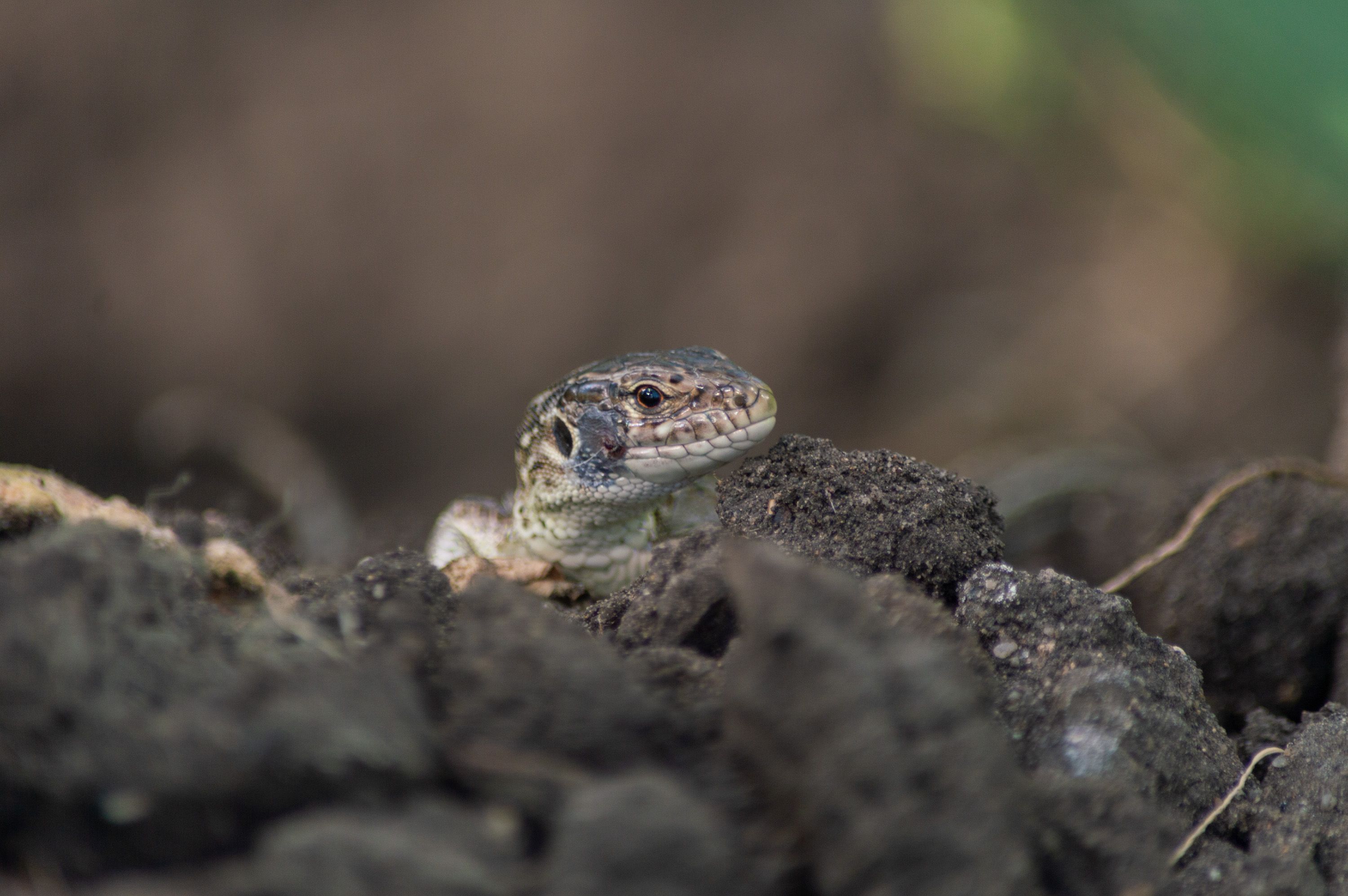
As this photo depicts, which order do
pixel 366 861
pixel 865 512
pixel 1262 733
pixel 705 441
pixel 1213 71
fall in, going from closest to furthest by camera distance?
pixel 366 861
pixel 865 512
pixel 1262 733
pixel 705 441
pixel 1213 71

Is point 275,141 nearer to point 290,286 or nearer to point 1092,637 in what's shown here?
point 290,286

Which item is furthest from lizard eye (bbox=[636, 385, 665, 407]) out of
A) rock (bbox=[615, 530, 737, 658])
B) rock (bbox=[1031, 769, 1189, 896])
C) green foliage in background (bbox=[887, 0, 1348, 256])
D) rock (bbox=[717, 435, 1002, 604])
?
green foliage in background (bbox=[887, 0, 1348, 256])

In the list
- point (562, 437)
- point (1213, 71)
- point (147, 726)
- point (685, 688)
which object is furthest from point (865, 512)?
point (1213, 71)

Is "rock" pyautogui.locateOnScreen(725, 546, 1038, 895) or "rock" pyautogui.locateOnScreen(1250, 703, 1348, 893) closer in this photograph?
"rock" pyautogui.locateOnScreen(725, 546, 1038, 895)

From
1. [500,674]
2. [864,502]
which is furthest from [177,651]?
[864,502]

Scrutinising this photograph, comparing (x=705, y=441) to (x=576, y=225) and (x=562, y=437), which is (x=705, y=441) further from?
(x=576, y=225)

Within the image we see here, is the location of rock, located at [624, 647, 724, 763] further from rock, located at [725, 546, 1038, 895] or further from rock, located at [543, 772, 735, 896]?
rock, located at [543, 772, 735, 896]
